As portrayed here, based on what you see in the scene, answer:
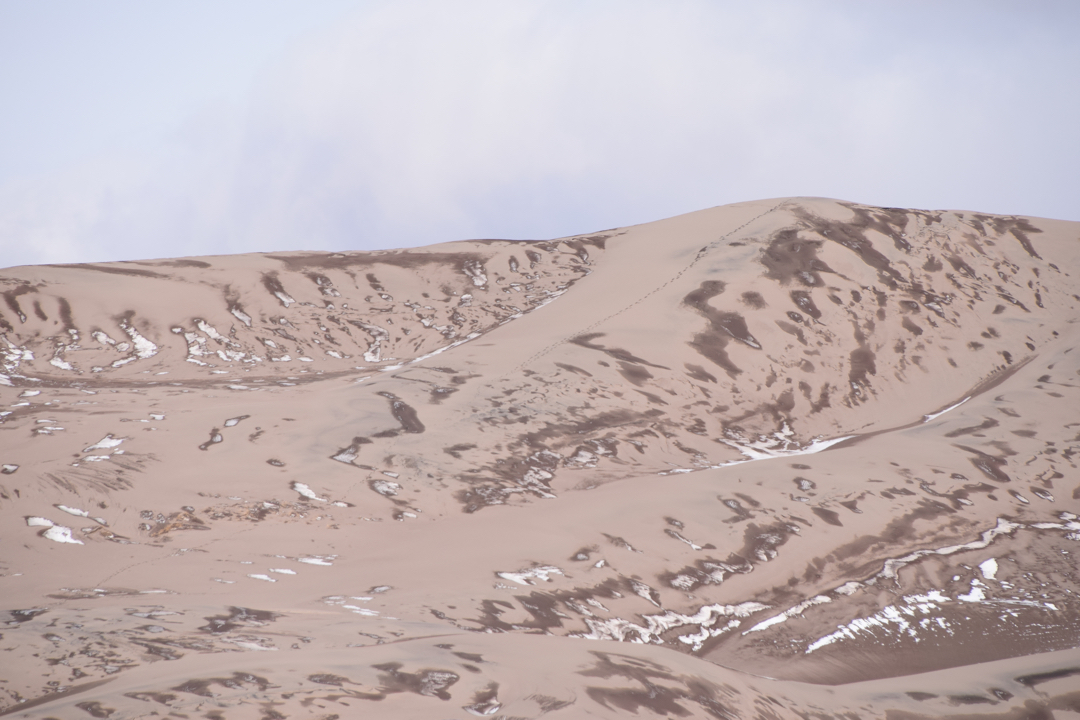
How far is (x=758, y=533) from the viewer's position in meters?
8.45

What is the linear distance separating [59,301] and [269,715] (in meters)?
13.1

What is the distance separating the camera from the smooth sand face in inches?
178

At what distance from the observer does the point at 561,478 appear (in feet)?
30.9

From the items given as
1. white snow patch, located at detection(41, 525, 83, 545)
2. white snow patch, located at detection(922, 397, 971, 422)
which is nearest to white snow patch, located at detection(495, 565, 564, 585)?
white snow patch, located at detection(41, 525, 83, 545)

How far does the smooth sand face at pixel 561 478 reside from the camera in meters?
4.51

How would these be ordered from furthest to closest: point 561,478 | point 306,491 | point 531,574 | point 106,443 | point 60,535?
point 561,478
point 106,443
point 306,491
point 531,574
point 60,535

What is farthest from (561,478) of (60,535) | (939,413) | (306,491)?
(939,413)

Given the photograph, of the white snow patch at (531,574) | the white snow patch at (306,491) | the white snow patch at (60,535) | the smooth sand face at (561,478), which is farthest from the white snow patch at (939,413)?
the white snow patch at (60,535)

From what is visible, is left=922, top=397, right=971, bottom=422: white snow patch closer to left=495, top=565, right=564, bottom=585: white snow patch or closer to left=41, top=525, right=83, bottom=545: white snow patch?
left=495, top=565, right=564, bottom=585: white snow patch

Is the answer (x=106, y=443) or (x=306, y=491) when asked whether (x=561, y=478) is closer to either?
(x=306, y=491)

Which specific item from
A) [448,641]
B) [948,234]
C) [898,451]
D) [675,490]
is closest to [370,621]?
[448,641]

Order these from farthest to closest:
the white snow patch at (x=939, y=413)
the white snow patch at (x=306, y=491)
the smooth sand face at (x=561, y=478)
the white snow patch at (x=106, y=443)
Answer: the white snow patch at (x=939, y=413), the white snow patch at (x=106, y=443), the white snow patch at (x=306, y=491), the smooth sand face at (x=561, y=478)

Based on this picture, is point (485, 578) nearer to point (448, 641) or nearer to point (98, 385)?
point (448, 641)

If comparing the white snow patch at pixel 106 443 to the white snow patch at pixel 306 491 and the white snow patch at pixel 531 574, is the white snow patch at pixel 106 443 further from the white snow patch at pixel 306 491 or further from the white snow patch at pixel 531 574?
the white snow patch at pixel 531 574
